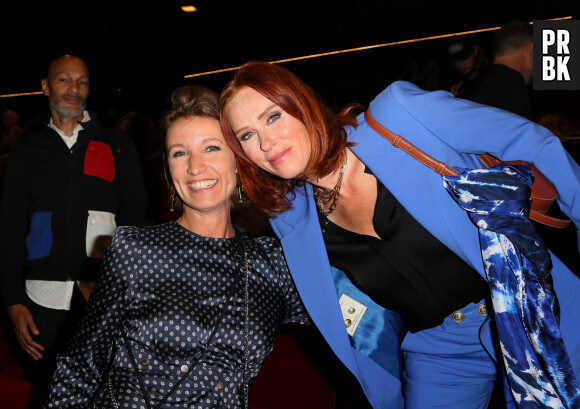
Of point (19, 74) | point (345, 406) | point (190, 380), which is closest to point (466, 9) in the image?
point (345, 406)

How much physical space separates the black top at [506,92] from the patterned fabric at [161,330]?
6.94 ft

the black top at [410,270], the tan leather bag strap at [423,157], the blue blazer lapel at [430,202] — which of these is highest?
the tan leather bag strap at [423,157]

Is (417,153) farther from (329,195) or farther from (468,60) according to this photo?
(468,60)

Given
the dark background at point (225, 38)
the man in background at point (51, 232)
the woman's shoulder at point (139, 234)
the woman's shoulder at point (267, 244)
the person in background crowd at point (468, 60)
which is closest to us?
the woman's shoulder at point (139, 234)

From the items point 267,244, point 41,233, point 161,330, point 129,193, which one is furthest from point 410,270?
point 41,233

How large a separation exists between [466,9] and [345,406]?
18.8 ft

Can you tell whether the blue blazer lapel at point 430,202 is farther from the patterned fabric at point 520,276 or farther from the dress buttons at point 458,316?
the dress buttons at point 458,316

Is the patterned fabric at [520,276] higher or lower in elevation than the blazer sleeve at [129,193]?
lower

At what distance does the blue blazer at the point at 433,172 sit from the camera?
4.50ft

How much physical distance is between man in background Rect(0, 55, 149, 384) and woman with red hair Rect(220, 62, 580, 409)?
1.13 metres

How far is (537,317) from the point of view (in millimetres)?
1398

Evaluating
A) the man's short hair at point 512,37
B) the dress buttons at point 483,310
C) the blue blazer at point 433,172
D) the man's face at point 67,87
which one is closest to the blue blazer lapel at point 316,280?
the blue blazer at point 433,172

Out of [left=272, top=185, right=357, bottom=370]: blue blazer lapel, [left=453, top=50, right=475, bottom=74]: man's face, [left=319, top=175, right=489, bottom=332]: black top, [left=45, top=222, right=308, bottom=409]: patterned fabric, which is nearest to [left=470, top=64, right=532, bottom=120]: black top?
[left=453, top=50, right=475, bottom=74]: man's face

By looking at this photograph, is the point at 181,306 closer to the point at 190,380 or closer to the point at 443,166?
the point at 190,380
